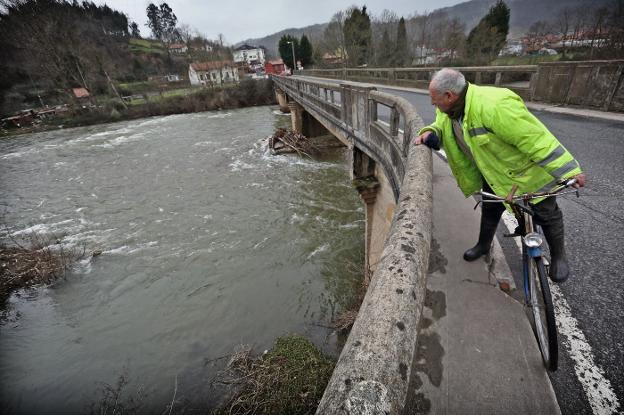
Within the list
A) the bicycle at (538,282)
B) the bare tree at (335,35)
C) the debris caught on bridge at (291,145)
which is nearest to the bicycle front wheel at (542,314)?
the bicycle at (538,282)

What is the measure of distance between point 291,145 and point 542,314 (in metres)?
16.9

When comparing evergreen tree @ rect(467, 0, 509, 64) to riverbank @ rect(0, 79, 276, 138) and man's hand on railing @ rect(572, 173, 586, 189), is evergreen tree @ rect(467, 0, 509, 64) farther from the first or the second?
man's hand on railing @ rect(572, 173, 586, 189)

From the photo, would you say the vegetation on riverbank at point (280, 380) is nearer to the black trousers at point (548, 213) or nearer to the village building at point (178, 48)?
the black trousers at point (548, 213)

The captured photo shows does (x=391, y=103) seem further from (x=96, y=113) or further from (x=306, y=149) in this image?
(x=96, y=113)

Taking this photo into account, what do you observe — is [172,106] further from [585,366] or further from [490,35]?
[585,366]

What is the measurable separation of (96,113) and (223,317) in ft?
145

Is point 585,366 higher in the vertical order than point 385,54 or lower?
lower

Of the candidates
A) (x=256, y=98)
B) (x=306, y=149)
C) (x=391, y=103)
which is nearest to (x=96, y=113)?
(x=256, y=98)

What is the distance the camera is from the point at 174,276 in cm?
845

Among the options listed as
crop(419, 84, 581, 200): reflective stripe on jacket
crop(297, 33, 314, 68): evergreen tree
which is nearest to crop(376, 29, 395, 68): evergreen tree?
crop(297, 33, 314, 68): evergreen tree

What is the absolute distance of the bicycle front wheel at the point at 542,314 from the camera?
1709 mm

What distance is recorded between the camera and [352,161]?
8.02 metres

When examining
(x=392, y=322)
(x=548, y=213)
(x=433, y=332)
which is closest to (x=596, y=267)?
(x=548, y=213)

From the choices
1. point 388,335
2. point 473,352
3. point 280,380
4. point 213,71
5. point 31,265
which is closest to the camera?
point 388,335
